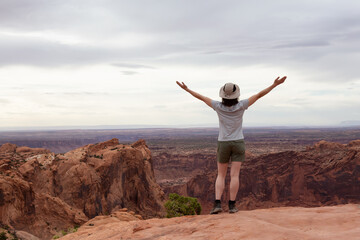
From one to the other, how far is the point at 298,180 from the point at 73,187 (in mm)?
34354

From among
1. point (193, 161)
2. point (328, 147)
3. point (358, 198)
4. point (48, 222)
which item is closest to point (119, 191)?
point (48, 222)

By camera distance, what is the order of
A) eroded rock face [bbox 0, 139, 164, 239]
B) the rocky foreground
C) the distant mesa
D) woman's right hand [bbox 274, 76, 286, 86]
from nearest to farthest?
the rocky foreground → woman's right hand [bbox 274, 76, 286, 86] → the distant mesa → eroded rock face [bbox 0, 139, 164, 239]

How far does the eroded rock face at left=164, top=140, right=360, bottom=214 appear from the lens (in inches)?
1750

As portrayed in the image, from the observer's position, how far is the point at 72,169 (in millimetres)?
24922

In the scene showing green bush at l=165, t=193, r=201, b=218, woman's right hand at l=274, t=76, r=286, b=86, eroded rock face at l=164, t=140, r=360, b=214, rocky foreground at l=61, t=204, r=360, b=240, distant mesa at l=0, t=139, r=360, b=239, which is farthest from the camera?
eroded rock face at l=164, t=140, r=360, b=214

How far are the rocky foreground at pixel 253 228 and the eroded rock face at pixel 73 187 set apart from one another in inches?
442

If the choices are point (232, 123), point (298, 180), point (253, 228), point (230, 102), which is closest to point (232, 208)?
point (253, 228)

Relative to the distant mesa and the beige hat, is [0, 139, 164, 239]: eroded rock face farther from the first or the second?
the beige hat

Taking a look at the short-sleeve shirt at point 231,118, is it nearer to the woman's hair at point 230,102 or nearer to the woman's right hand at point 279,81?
the woman's hair at point 230,102

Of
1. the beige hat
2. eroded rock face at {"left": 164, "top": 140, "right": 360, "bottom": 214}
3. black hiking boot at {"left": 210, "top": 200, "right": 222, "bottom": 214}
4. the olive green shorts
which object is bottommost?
eroded rock face at {"left": 164, "top": 140, "right": 360, "bottom": 214}

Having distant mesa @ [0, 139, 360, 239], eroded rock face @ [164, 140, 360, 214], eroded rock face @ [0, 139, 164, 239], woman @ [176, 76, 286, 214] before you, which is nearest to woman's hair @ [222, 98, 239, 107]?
woman @ [176, 76, 286, 214]

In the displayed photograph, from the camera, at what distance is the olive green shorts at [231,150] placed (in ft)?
23.9

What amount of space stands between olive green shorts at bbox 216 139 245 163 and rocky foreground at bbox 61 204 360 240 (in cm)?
125

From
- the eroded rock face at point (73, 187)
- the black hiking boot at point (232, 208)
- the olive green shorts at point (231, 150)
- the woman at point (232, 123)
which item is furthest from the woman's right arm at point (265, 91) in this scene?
the eroded rock face at point (73, 187)
